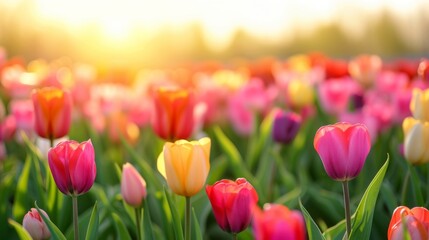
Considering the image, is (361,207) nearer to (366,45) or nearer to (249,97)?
(249,97)

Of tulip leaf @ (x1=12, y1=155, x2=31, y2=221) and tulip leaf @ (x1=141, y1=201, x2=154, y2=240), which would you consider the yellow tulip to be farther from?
tulip leaf @ (x1=12, y1=155, x2=31, y2=221)

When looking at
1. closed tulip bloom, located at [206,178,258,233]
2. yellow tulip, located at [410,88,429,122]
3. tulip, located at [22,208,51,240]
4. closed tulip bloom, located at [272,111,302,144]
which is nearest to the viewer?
closed tulip bloom, located at [206,178,258,233]

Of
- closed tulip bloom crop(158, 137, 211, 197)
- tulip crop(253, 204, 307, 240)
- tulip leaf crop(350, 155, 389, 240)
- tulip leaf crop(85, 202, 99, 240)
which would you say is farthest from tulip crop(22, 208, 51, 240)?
tulip crop(253, 204, 307, 240)

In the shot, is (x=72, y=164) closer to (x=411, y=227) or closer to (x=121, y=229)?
(x=121, y=229)

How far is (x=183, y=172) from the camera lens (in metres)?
1.59

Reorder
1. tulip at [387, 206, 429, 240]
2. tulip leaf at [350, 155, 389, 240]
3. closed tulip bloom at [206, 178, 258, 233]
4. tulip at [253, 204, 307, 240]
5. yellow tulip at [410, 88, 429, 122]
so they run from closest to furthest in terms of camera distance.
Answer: tulip at [253, 204, 307, 240] → tulip at [387, 206, 429, 240] → closed tulip bloom at [206, 178, 258, 233] → tulip leaf at [350, 155, 389, 240] → yellow tulip at [410, 88, 429, 122]

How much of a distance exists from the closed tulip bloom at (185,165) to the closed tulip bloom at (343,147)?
29cm

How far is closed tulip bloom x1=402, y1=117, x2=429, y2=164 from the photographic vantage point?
6.15ft

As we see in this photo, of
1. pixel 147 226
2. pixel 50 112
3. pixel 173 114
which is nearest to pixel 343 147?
pixel 147 226

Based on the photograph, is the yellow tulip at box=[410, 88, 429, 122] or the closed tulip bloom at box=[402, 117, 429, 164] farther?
the yellow tulip at box=[410, 88, 429, 122]

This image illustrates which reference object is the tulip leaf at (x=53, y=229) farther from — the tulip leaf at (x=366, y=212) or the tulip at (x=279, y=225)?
the tulip at (x=279, y=225)

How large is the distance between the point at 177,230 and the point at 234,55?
781 inches

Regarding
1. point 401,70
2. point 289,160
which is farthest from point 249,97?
point 401,70

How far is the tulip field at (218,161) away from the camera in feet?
4.99
